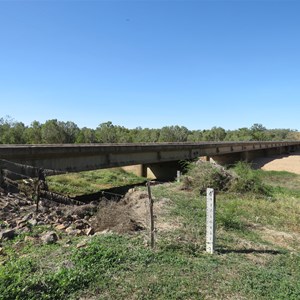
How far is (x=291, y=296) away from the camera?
14.2 ft

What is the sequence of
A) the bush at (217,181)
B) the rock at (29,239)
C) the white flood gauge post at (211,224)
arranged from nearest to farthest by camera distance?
the white flood gauge post at (211,224), the rock at (29,239), the bush at (217,181)

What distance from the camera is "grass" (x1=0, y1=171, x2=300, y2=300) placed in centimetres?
435

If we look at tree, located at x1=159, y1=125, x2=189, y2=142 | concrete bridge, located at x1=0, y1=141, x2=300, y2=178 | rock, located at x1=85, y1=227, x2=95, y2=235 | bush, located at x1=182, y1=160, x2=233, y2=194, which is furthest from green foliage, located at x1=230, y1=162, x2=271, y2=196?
tree, located at x1=159, y1=125, x2=189, y2=142

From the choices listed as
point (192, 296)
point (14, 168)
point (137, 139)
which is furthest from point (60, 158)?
point (137, 139)

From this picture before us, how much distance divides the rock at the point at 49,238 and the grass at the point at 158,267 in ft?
0.56

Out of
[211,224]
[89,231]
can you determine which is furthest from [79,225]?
[211,224]

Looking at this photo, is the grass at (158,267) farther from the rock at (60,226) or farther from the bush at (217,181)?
the bush at (217,181)

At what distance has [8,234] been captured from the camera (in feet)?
21.5

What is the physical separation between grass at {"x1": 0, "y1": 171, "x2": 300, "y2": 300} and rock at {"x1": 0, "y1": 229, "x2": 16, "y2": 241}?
238mm

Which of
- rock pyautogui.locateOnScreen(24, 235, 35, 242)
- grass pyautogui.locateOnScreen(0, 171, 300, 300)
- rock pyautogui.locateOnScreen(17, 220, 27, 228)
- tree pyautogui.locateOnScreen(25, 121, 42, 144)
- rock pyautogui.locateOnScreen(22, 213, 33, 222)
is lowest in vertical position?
grass pyautogui.locateOnScreen(0, 171, 300, 300)

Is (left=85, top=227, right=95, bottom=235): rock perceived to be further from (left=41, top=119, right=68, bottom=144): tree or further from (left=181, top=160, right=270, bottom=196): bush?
(left=41, top=119, right=68, bottom=144): tree

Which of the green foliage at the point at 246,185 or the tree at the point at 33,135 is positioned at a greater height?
the tree at the point at 33,135

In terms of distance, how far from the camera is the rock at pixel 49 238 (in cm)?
622

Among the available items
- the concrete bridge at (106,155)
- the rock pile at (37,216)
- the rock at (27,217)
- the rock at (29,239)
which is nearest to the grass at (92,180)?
the concrete bridge at (106,155)
